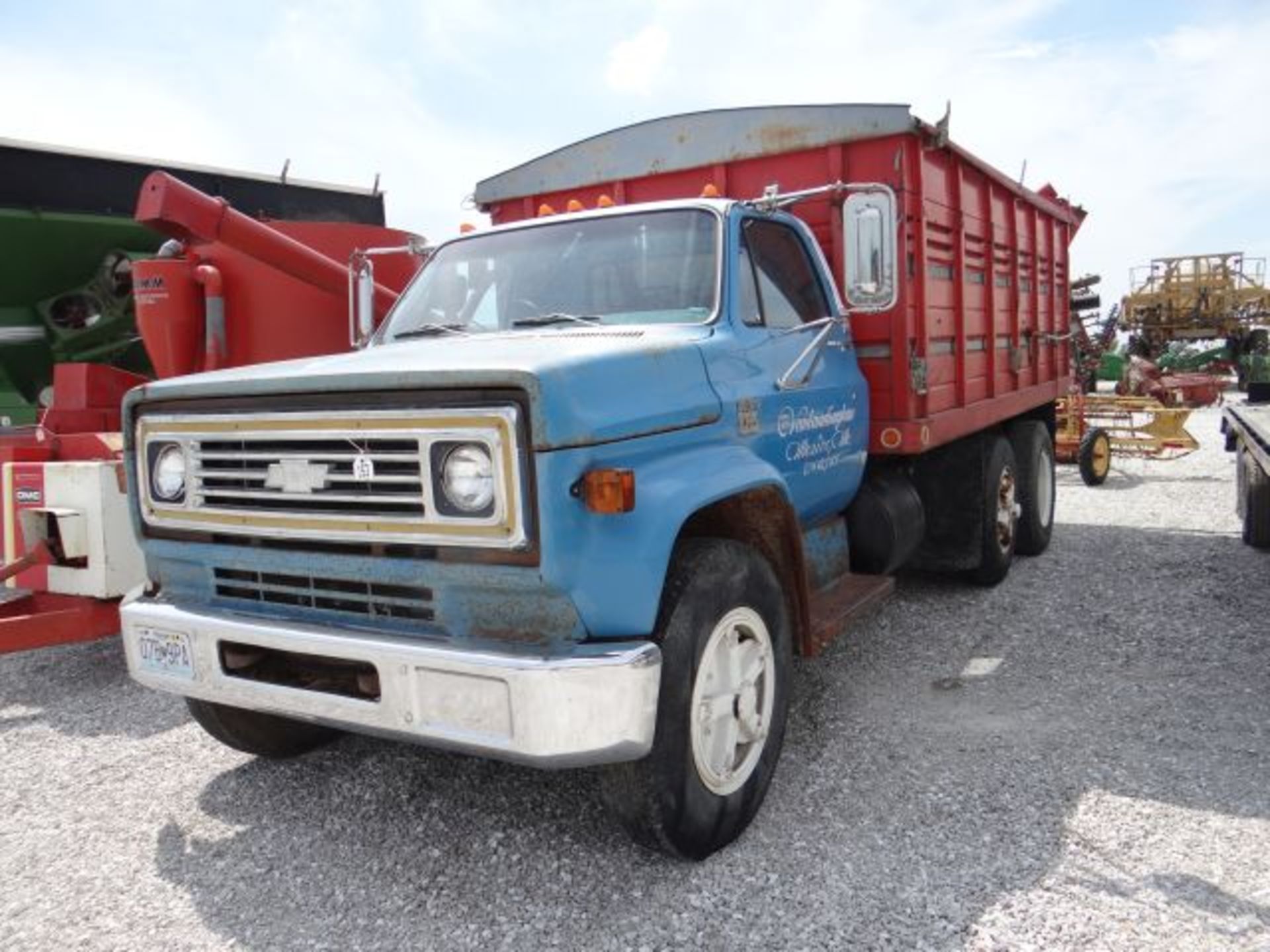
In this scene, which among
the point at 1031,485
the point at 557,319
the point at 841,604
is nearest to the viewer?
the point at 557,319

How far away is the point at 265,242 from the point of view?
597 cm

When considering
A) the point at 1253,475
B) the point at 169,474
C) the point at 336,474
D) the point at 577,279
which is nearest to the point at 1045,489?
the point at 1253,475

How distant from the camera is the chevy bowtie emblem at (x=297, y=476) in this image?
9.36 feet

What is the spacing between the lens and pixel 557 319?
356 centimetres

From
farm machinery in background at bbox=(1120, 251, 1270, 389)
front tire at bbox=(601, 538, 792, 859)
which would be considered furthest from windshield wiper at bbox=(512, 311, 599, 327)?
farm machinery in background at bbox=(1120, 251, 1270, 389)

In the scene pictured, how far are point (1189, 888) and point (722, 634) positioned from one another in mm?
1551

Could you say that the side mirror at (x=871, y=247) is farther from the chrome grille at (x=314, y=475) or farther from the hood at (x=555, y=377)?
the chrome grille at (x=314, y=475)

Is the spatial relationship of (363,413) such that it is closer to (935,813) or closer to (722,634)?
(722,634)

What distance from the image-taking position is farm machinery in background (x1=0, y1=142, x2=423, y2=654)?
4.75m

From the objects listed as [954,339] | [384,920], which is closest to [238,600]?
[384,920]

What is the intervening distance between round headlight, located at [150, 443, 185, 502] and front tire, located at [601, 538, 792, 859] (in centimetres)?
171

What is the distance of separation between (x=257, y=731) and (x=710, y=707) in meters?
1.90

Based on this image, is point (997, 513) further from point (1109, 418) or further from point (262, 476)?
point (1109, 418)

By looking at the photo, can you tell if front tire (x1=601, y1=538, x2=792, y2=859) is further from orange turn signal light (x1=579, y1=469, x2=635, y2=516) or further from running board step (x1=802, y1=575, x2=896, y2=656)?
orange turn signal light (x1=579, y1=469, x2=635, y2=516)
